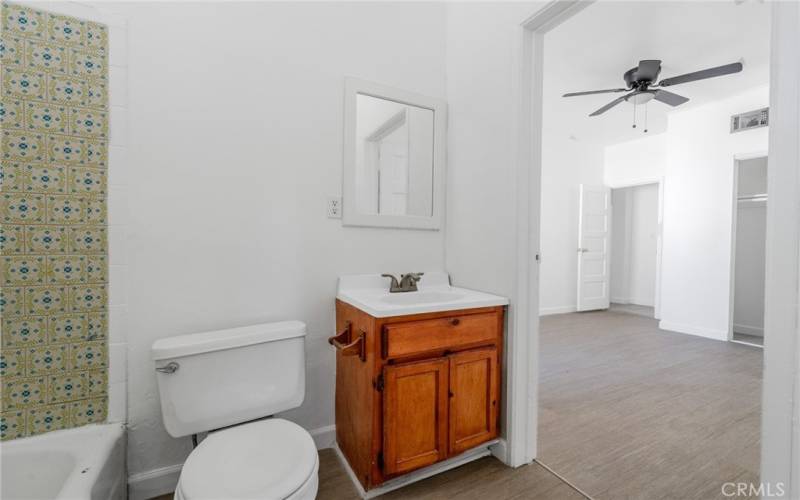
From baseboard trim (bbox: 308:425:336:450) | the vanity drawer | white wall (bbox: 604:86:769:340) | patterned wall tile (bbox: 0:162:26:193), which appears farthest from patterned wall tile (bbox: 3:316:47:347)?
white wall (bbox: 604:86:769:340)

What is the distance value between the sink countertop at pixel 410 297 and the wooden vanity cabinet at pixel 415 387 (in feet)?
0.11

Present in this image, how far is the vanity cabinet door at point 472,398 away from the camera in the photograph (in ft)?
4.90

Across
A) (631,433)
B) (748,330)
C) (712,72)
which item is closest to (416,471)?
(631,433)

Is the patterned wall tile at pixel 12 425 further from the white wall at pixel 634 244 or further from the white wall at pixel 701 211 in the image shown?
the white wall at pixel 634 244

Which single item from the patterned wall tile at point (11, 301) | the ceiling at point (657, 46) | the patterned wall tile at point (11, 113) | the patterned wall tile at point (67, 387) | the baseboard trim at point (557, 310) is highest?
the ceiling at point (657, 46)

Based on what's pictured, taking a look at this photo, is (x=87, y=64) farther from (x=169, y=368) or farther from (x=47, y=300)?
(x=169, y=368)

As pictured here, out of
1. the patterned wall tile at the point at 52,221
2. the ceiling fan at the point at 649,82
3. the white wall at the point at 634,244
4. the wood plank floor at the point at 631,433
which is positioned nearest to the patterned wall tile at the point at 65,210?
the patterned wall tile at the point at 52,221

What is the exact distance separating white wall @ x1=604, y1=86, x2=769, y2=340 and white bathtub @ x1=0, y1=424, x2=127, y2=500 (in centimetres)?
514

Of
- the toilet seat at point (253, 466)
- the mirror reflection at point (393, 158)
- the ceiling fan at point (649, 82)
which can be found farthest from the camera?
the ceiling fan at point (649, 82)

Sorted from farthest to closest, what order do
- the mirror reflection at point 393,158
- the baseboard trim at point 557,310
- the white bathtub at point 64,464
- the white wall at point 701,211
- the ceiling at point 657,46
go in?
the baseboard trim at point 557,310 < the white wall at point 701,211 < the ceiling at point 657,46 < the mirror reflection at point 393,158 < the white bathtub at point 64,464

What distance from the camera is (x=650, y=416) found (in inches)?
80.7

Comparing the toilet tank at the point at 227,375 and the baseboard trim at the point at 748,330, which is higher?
the toilet tank at the point at 227,375

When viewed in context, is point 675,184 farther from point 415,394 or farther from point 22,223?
point 22,223

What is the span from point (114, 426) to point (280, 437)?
30.4 inches
